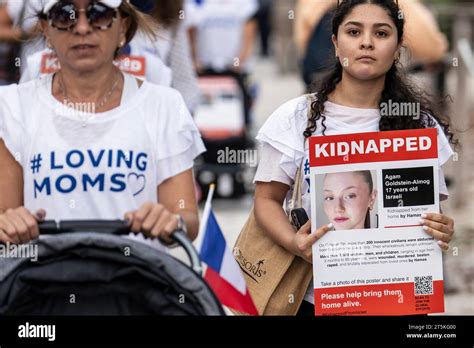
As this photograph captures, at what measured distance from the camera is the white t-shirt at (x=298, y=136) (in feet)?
14.9

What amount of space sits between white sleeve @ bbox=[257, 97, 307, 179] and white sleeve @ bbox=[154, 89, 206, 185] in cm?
23

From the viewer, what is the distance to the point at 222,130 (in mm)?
9430

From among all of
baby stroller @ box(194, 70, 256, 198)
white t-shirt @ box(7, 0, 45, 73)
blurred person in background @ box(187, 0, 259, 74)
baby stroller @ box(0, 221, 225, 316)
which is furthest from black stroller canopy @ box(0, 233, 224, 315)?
blurred person in background @ box(187, 0, 259, 74)

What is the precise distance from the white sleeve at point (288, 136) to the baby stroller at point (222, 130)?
Answer: 449 centimetres

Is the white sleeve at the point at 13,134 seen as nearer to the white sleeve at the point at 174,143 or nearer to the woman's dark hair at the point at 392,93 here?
the white sleeve at the point at 174,143

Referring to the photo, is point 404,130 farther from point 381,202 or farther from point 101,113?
point 101,113

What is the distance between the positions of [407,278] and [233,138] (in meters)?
4.91

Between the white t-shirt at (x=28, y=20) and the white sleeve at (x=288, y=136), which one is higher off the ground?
the white t-shirt at (x=28, y=20)

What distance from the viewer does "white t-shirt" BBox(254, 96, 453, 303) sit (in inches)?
178

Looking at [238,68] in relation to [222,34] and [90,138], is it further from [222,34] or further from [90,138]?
[90,138]

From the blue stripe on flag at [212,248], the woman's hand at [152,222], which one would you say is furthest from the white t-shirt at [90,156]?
the woman's hand at [152,222]

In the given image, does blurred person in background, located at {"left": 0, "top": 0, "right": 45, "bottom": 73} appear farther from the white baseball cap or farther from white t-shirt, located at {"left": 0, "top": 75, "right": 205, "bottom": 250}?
white t-shirt, located at {"left": 0, "top": 75, "right": 205, "bottom": 250}

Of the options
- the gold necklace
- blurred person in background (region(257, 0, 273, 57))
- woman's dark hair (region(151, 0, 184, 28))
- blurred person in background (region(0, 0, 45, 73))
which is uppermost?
blurred person in background (region(257, 0, 273, 57))

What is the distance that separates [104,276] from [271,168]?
2.24ft
